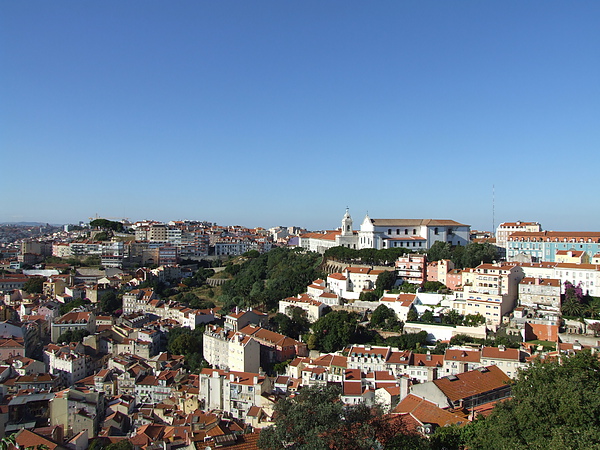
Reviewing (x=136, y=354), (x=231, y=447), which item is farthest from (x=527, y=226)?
(x=231, y=447)

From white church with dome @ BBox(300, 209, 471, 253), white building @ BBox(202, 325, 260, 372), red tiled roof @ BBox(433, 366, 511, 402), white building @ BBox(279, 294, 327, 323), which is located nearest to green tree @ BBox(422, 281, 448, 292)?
white building @ BBox(279, 294, 327, 323)

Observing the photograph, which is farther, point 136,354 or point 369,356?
point 136,354

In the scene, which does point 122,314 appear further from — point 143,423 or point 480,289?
point 480,289

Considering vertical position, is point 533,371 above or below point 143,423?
above

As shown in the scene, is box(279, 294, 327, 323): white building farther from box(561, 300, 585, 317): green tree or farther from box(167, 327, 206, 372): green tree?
box(561, 300, 585, 317): green tree

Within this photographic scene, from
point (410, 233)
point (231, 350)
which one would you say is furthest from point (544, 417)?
point (410, 233)

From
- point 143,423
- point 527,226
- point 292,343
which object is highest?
point 527,226

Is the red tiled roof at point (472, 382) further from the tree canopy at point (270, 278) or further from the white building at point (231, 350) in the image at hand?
the tree canopy at point (270, 278)

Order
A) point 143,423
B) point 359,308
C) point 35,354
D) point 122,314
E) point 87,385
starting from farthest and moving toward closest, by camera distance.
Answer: point 122,314 < point 35,354 < point 359,308 < point 87,385 < point 143,423

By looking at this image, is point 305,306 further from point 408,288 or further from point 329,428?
point 329,428

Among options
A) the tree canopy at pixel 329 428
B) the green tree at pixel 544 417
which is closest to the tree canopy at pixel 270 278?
the green tree at pixel 544 417
